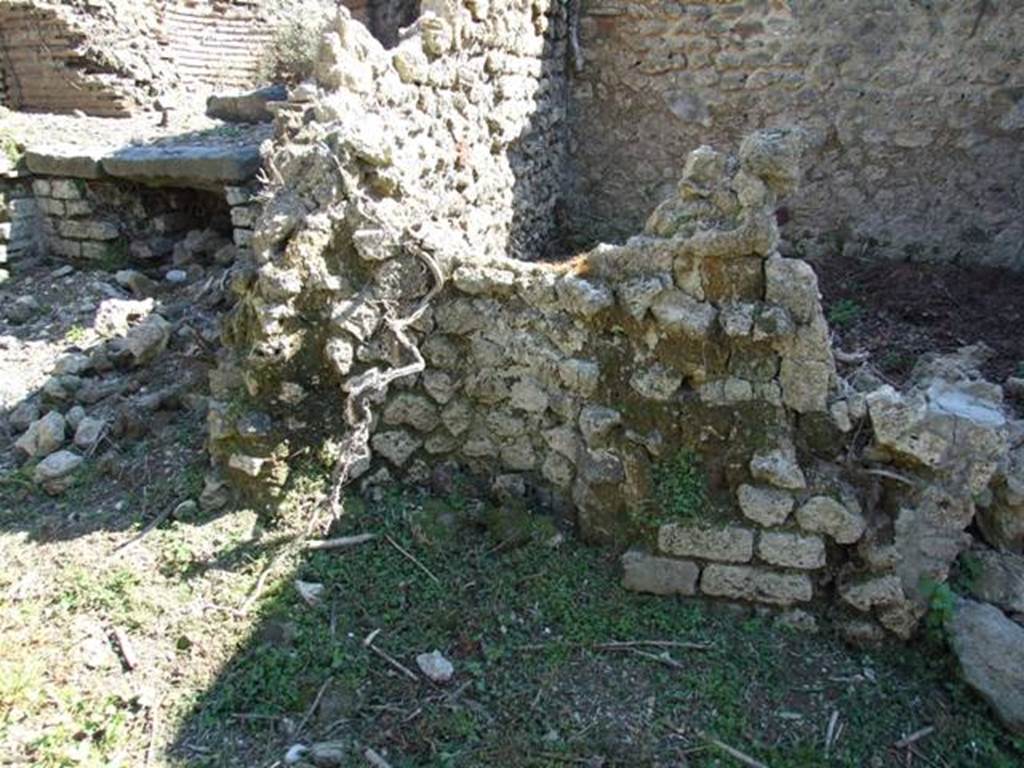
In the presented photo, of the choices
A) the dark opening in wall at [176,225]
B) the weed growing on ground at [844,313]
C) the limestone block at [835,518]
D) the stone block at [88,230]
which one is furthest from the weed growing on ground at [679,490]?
the stone block at [88,230]

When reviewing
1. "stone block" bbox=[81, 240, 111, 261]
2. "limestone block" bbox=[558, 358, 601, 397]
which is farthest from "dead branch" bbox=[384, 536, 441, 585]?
"stone block" bbox=[81, 240, 111, 261]

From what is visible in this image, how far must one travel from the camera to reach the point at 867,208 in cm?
592

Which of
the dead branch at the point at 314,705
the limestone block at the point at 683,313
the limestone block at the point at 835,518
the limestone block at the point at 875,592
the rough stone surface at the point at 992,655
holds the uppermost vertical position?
the limestone block at the point at 683,313

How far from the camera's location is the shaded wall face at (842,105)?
5.48 m

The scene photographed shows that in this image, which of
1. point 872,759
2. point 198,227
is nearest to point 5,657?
point 872,759

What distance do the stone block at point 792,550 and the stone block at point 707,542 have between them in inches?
2.1

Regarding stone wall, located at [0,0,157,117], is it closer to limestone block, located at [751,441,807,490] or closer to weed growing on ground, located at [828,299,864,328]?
weed growing on ground, located at [828,299,864,328]

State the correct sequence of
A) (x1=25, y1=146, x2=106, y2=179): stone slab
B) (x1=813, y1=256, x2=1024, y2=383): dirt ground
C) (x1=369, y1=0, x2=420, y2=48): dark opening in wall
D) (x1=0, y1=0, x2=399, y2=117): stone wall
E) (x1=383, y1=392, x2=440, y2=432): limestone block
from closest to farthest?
(x1=383, y1=392, x2=440, y2=432): limestone block
(x1=813, y1=256, x2=1024, y2=383): dirt ground
(x1=25, y1=146, x2=106, y2=179): stone slab
(x1=369, y1=0, x2=420, y2=48): dark opening in wall
(x1=0, y1=0, x2=399, y2=117): stone wall

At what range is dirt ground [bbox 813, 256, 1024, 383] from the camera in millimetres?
4578

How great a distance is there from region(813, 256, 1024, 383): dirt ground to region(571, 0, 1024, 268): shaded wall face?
24 cm

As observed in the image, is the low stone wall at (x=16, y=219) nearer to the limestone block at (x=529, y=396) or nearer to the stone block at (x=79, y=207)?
the stone block at (x=79, y=207)

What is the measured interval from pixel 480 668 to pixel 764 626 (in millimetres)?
1064

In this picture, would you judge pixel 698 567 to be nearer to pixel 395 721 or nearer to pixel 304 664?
pixel 395 721

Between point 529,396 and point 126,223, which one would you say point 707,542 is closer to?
point 529,396
